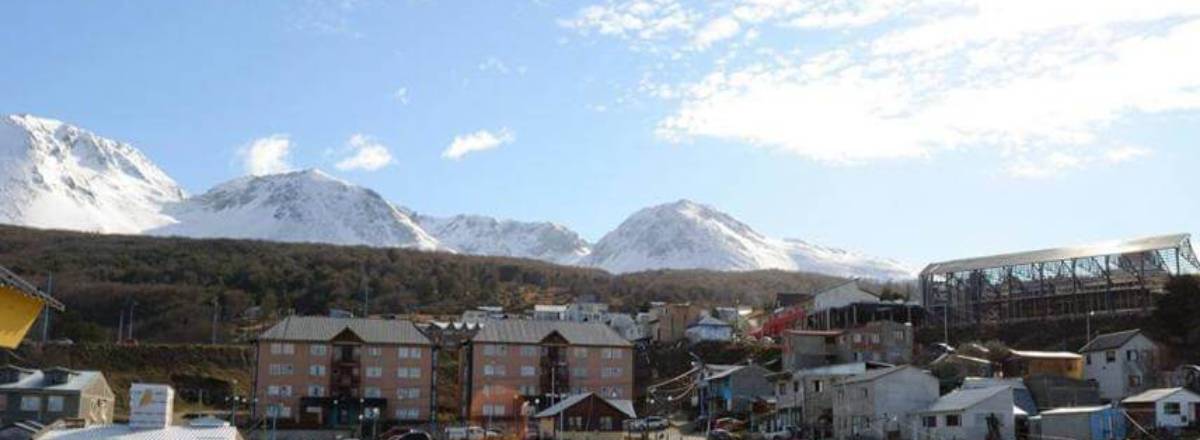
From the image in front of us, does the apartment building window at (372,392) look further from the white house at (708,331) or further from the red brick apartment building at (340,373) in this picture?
the white house at (708,331)

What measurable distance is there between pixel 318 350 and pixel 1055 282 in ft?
136

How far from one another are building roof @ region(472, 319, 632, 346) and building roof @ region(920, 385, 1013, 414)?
25905mm

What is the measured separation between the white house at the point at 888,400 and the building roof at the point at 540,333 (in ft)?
71.3

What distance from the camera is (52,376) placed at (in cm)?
6275

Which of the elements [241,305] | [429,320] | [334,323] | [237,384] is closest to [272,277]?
[241,305]

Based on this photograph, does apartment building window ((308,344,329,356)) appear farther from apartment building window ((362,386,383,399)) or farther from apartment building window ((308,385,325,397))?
apartment building window ((362,386,383,399))

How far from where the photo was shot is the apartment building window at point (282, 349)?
66.6 metres

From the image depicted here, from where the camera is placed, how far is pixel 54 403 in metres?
61.6

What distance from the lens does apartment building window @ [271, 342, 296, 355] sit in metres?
66.6

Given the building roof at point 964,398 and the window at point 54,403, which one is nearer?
the building roof at point 964,398

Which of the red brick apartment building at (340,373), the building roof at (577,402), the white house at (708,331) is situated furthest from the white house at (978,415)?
the white house at (708,331)

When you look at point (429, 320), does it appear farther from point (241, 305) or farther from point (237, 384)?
point (237, 384)

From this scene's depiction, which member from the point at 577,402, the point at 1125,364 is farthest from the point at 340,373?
the point at 1125,364

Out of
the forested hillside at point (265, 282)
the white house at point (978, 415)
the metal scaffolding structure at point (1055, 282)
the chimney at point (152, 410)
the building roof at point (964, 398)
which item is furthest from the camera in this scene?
the forested hillside at point (265, 282)
